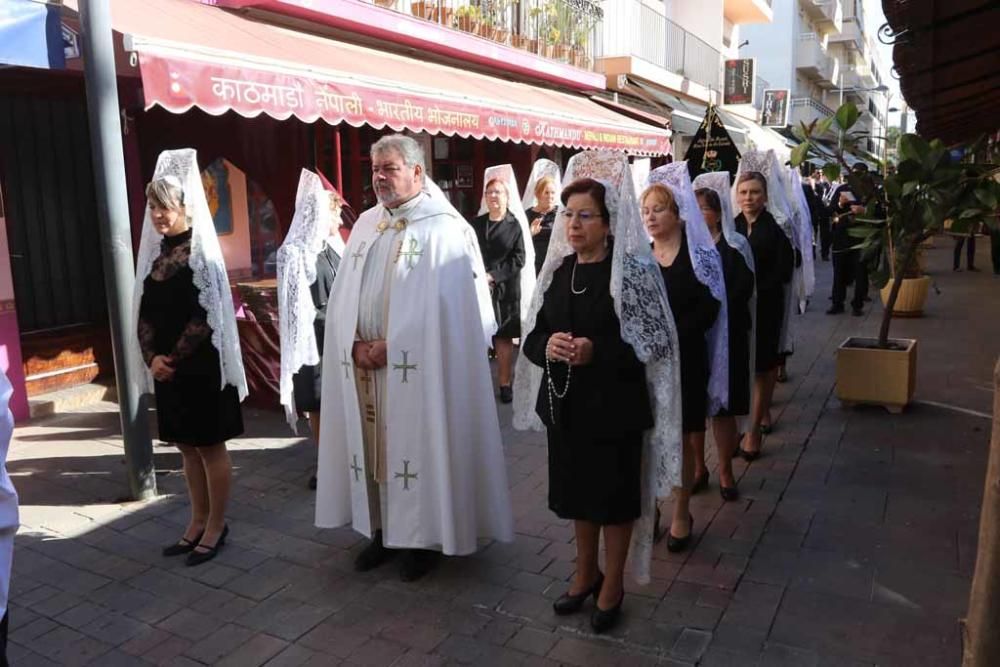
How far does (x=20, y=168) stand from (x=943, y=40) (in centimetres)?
690

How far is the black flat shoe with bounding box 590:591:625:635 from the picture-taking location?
3.38 meters

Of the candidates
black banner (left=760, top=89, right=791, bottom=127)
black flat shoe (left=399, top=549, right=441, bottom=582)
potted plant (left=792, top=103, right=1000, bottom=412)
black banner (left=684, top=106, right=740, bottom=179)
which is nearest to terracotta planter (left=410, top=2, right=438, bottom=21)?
black banner (left=684, top=106, right=740, bottom=179)

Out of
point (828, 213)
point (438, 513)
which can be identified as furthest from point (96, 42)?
point (828, 213)

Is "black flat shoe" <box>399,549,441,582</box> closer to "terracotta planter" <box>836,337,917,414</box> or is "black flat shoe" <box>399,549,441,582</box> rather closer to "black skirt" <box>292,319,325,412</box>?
"black skirt" <box>292,319,325,412</box>

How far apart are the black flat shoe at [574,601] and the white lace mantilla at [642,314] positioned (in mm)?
182

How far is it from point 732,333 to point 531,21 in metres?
10.6

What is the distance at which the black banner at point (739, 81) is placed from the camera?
79.2 ft

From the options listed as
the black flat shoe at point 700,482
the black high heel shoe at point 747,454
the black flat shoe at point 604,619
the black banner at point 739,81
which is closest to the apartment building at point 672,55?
the black banner at point 739,81

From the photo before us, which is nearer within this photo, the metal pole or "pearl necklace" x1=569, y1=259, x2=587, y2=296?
"pearl necklace" x1=569, y1=259, x2=587, y2=296

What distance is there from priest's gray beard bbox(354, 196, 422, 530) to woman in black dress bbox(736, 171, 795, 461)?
259cm

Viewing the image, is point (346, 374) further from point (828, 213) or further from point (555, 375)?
point (828, 213)

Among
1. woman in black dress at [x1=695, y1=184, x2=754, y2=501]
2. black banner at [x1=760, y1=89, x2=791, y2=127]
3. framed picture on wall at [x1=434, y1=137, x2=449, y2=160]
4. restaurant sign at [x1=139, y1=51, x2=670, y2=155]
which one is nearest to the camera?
woman in black dress at [x1=695, y1=184, x2=754, y2=501]

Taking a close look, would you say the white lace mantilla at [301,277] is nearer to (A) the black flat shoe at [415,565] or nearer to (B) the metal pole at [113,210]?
(B) the metal pole at [113,210]

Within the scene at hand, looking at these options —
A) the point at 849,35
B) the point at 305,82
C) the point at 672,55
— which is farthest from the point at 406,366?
the point at 849,35
